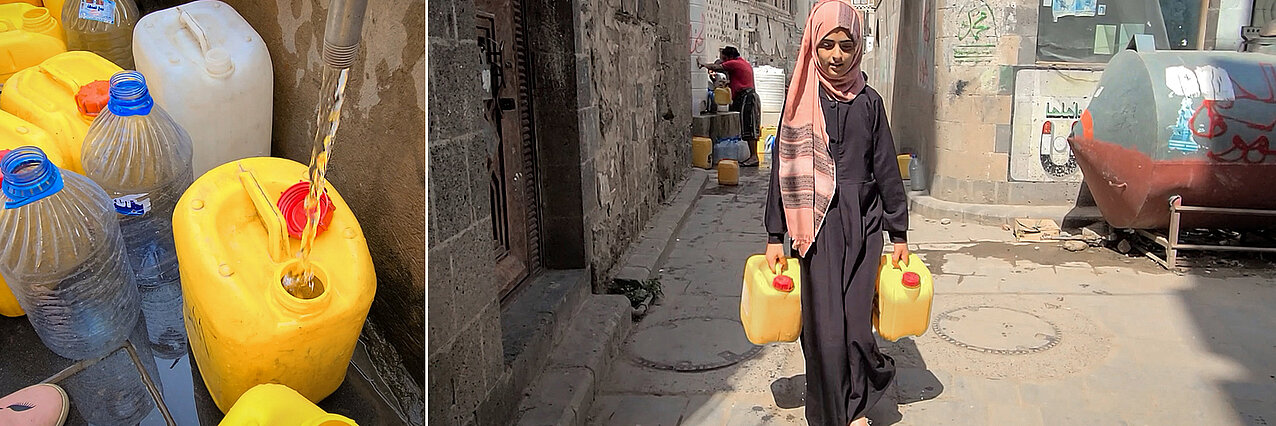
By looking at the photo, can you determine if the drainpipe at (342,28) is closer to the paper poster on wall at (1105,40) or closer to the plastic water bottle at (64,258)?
the plastic water bottle at (64,258)

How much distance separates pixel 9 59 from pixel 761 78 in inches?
539

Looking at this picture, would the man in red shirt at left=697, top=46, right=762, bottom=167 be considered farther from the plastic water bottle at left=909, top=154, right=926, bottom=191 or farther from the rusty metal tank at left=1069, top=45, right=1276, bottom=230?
the rusty metal tank at left=1069, top=45, right=1276, bottom=230

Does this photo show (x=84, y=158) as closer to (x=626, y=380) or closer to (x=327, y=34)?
(x=327, y=34)

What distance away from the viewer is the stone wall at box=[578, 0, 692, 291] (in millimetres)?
4176

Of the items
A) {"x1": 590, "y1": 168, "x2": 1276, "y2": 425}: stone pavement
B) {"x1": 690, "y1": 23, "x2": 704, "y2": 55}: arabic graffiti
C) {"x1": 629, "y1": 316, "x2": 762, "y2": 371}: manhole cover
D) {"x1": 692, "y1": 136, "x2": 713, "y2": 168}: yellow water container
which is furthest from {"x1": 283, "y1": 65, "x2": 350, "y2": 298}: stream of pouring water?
{"x1": 690, "y1": 23, "x2": 704, "y2": 55}: arabic graffiti

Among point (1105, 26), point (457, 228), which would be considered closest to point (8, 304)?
point (457, 228)

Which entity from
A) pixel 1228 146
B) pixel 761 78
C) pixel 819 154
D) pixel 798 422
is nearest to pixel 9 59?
pixel 819 154

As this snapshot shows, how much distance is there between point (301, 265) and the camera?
1090mm

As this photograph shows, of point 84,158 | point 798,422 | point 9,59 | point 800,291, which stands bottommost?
point 798,422

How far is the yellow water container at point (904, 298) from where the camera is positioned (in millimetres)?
2574

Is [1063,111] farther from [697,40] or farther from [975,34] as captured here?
[697,40]

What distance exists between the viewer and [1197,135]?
459 centimetres

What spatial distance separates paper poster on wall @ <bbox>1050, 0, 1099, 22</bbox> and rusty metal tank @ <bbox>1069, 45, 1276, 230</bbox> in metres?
1.68

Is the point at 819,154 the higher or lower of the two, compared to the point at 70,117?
lower
